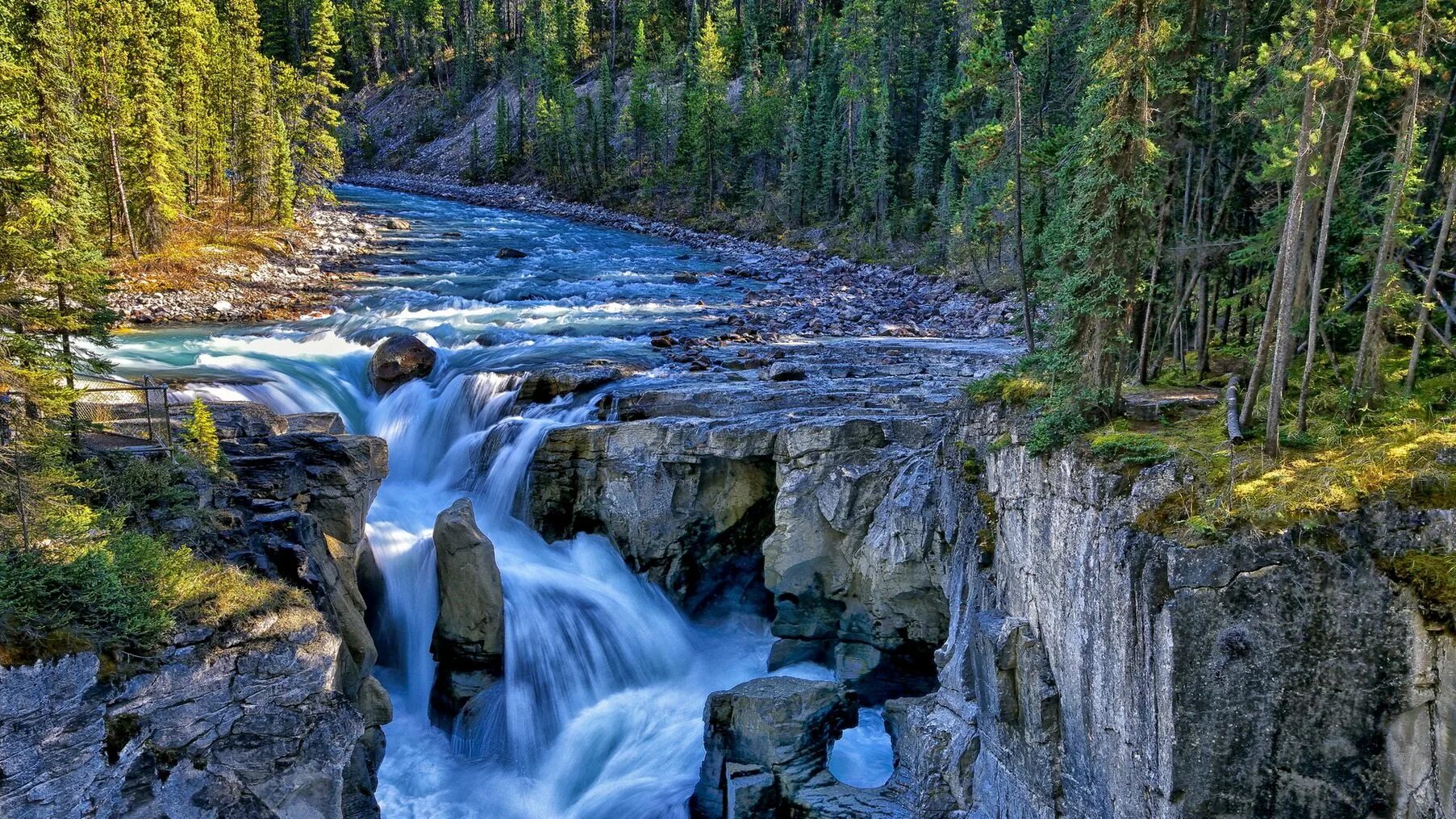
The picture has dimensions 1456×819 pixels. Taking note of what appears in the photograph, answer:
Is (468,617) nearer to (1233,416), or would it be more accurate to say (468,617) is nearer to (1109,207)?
(1109,207)

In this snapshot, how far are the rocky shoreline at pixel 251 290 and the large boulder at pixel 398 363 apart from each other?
9.17 meters

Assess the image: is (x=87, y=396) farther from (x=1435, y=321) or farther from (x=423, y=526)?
(x=1435, y=321)

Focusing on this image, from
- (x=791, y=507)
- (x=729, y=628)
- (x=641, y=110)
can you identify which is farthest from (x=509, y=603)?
(x=641, y=110)

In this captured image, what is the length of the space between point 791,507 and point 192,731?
11492 mm

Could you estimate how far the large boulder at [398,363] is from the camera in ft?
90.3

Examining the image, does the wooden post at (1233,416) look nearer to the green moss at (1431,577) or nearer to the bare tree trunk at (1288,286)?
the bare tree trunk at (1288,286)

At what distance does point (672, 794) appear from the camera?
51.3 feet

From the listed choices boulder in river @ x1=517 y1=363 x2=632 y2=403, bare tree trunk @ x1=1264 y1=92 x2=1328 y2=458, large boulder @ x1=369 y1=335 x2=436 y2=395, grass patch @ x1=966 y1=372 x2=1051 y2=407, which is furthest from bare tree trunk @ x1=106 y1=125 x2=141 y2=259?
bare tree trunk @ x1=1264 y1=92 x2=1328 y2=458

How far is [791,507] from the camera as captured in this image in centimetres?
1942

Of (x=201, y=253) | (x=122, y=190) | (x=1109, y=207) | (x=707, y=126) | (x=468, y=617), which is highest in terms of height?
(x=707, y=126)

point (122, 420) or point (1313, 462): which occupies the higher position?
point (1313, 462)

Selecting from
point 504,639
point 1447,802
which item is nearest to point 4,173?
point 504,639

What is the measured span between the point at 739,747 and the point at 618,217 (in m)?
66.4

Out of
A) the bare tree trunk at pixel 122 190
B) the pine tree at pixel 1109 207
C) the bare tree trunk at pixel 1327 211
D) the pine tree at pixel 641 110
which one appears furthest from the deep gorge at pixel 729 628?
the pine tree at pixel 641 110
